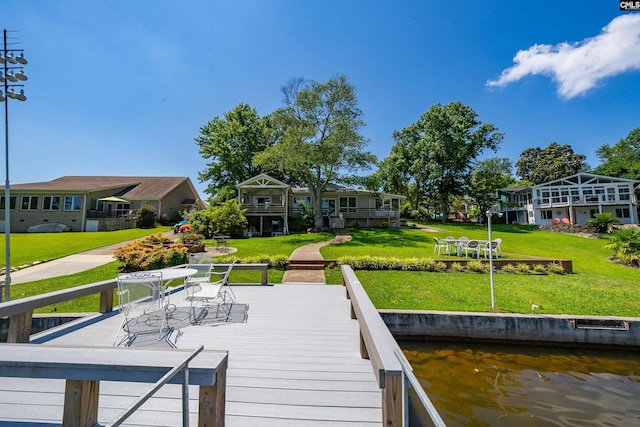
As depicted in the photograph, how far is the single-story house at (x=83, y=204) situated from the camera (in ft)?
72.9

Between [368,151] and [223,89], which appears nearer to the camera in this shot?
[223,89]

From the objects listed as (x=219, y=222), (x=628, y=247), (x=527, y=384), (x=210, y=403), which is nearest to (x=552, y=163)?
(x=628, y=247)

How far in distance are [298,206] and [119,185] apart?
18189mm

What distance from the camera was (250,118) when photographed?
32.5 meters

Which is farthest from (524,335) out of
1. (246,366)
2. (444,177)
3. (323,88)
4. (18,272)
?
(444,177)

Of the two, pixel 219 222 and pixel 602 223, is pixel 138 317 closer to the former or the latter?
pixel 219 222

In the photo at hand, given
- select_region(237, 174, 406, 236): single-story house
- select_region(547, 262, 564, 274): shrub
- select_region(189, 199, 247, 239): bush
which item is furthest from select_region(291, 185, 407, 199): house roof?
select_region(547, 262, 564, 274): shrub

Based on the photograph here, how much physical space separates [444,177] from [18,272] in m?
35.7

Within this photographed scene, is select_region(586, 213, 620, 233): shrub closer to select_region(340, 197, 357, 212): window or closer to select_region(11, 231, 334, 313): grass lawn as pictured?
select_region(340, 197, 357, 212): window

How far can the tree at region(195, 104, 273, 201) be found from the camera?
30.4 m

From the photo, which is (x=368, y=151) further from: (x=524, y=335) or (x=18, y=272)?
(x=18, y=272)

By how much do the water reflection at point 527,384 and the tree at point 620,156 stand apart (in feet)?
149

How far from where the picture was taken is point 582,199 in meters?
27.7

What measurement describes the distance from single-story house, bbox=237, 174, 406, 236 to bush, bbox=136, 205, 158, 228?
8041 mm
